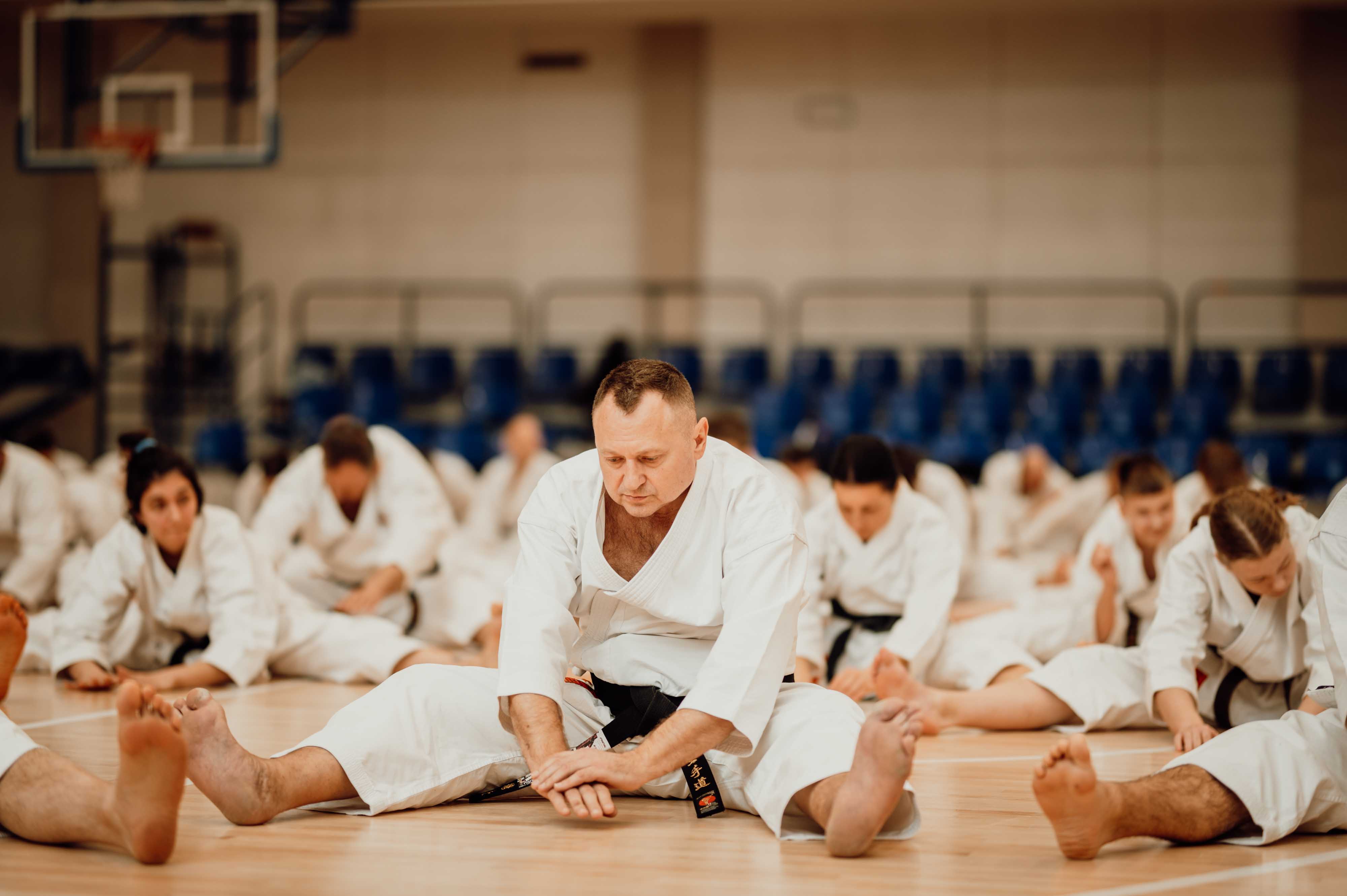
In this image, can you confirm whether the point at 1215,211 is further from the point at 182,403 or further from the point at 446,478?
the point at 182,403

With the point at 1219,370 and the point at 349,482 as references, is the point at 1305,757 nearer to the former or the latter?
the point at 349,482

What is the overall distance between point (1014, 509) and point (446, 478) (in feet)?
12.0

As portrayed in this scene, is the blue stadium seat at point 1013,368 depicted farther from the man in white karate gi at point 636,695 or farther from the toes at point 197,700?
the toes at point 197,700

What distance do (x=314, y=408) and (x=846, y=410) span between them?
4292 millimetres

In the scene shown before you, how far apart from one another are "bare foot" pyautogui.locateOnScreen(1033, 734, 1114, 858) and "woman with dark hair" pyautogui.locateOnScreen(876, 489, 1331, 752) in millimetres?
940

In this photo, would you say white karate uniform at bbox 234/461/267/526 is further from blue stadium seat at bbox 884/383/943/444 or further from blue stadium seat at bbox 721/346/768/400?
blue stadium seat at bbox 884/383/943/444

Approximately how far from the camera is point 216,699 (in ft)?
14.3

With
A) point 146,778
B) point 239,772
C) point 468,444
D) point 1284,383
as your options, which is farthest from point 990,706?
point 1284,383

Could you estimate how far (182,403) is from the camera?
10859 millimetres

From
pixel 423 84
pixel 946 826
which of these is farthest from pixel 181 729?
pixel 423 84

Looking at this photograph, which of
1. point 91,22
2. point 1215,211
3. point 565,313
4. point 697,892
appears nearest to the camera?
point 697,892

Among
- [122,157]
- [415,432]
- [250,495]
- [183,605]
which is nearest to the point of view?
[183,605]

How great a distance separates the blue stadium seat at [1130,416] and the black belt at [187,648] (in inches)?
273

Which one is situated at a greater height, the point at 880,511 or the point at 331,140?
the point at 331,140
